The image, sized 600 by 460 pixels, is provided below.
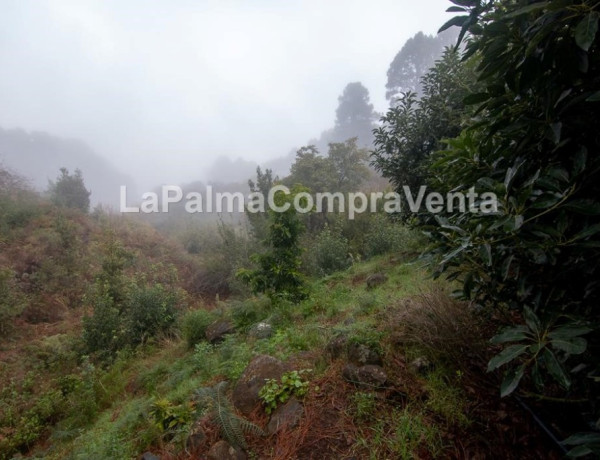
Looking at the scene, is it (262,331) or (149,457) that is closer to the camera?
(149,457)

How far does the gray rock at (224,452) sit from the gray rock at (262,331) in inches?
73.9

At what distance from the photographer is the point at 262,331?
396 cm

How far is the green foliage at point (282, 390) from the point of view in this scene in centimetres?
225

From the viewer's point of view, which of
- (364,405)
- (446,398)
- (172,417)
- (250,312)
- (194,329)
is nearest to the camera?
Result: (446,398)

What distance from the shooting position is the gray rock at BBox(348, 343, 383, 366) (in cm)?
226

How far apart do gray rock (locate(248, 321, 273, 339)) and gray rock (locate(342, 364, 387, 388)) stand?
1.83 m

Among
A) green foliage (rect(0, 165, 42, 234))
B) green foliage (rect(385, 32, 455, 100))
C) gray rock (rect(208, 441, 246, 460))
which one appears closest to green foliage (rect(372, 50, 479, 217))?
gray rock (rect(208, 441, 246, 460))

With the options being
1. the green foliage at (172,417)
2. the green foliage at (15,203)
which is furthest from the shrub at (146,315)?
the green foliage at (15,203)

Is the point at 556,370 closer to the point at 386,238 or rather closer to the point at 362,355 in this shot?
the point at 362,355

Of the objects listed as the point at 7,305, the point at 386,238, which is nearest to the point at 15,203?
the point at 7,305

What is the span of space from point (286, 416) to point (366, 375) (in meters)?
0.66

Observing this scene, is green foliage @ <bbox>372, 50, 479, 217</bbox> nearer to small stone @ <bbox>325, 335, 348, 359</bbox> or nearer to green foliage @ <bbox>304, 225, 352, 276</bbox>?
small stone @ <bbox>325, 335, 348, 359</bbox>

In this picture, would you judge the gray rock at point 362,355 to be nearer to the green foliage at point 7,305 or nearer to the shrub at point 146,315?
the shrub at point 146,315

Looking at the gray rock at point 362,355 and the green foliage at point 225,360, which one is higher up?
the gray rock at point 362,355
